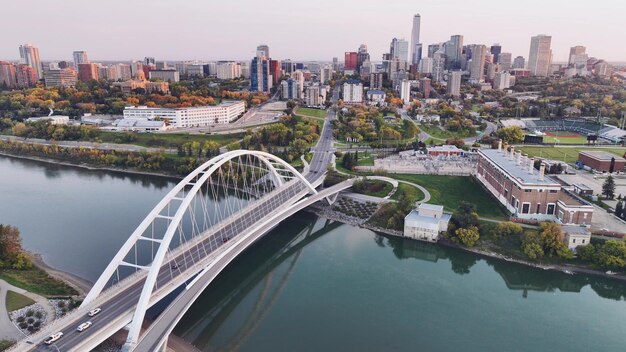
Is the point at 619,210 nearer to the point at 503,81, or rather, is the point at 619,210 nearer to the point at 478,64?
the point at 503,81

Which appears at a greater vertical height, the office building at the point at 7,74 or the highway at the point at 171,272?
the office building at the point at 7,74

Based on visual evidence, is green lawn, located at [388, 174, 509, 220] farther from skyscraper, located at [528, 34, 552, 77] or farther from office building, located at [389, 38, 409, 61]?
office building, located at [389, 38, 409, 61]

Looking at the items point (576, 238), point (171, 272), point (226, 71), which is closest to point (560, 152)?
point (576, 238)

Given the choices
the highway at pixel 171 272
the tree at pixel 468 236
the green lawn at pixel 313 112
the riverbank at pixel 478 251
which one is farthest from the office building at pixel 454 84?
the tree at pixel 468 236

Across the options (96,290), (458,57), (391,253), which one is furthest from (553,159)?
(458,57)

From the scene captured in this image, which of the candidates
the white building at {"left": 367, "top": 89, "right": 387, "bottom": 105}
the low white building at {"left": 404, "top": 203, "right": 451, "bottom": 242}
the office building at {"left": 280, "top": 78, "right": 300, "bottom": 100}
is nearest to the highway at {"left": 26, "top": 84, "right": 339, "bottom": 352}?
the low white building at {"left": 404, "top": 203, "right": 451, "bottom": 242}

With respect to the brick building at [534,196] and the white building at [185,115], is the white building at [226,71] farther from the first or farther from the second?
the brick building at [534,196]

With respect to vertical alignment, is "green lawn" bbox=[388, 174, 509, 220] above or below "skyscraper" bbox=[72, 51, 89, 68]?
below
